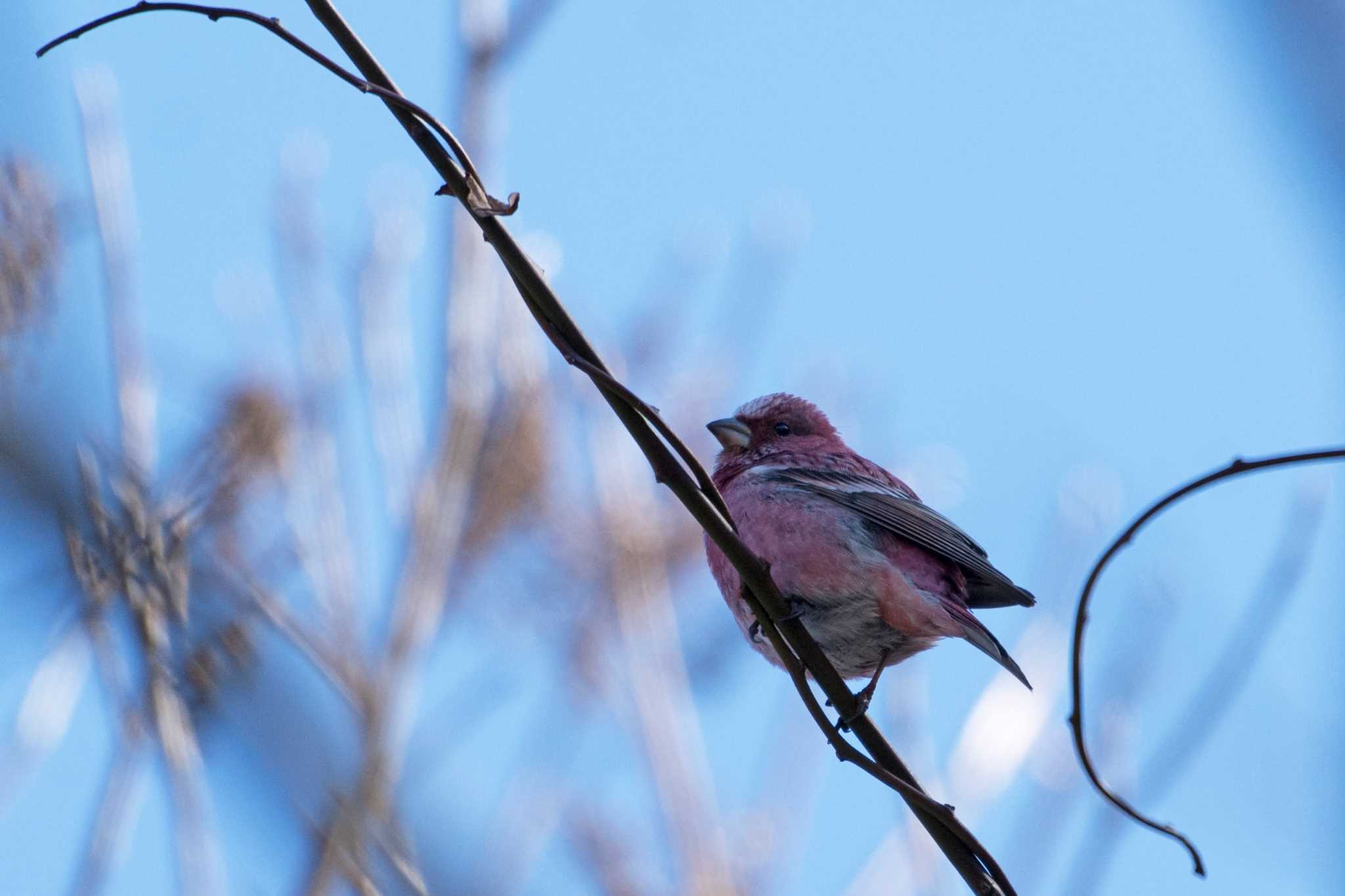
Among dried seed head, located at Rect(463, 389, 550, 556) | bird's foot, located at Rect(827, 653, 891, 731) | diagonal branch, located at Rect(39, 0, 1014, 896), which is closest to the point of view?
diagonal branch, located at Rect(39, 0, 1014, 896)

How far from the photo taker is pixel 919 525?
14.8ft

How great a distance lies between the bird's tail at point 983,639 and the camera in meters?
3.95

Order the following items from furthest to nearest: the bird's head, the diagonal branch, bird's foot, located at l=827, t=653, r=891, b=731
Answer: the bird's head → bird's foot, located at l=827, t=653, r=891, b=731 → the diagonal branch

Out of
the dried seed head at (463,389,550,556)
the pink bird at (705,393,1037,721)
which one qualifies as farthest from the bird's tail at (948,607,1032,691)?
the dried seed head at (463,389,550,556)

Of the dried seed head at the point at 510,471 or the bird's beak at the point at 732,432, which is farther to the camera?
the dried seed head at the point at 510,471

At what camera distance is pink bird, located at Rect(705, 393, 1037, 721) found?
4258 millimetres

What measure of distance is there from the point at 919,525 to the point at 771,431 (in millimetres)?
1079

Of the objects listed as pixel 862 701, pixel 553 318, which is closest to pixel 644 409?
pixel 553 318

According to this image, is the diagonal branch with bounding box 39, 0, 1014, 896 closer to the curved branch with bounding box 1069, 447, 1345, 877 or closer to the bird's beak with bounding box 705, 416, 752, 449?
the curved branch with bounding box 1069, 447, 1345, 877

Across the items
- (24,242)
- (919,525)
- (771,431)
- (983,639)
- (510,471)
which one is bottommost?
(983,639)

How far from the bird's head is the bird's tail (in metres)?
1.20

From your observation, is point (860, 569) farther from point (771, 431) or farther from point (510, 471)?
point (510, 471)

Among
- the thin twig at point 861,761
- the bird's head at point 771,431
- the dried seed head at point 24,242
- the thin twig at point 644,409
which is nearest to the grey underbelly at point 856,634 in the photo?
the bird's head at point 771,431

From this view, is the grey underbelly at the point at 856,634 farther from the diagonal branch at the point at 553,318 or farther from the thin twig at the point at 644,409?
the thin twig at the point at 644,409
